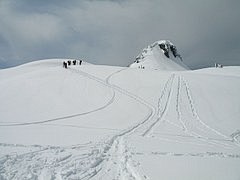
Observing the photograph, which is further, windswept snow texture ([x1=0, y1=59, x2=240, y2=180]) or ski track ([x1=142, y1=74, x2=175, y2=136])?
ski track ([x1=142, y1=74, x2=175, y2=136])

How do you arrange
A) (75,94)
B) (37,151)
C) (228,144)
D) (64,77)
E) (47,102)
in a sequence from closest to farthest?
(37,151) < (228,144) < (47,102) < (75,94) < (64,77)

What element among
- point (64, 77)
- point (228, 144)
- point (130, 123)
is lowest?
point (228, 144)

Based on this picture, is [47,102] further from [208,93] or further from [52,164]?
[208,93]

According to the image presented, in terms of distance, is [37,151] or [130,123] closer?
[37,151]

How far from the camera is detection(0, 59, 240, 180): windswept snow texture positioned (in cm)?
783

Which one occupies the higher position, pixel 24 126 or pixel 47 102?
pixel 47 102

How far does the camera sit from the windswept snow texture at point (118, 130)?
7.83 meters

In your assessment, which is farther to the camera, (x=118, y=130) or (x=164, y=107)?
Answer: (x=164, y=107)

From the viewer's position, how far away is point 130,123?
603 inches

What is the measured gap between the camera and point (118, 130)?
13.3 metres

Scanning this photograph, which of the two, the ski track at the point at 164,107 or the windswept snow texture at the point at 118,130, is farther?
the ski track at the point at 164,107

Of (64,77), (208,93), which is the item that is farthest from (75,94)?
(208,93)

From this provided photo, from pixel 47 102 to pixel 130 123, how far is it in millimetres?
7562

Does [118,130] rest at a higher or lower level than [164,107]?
lower
